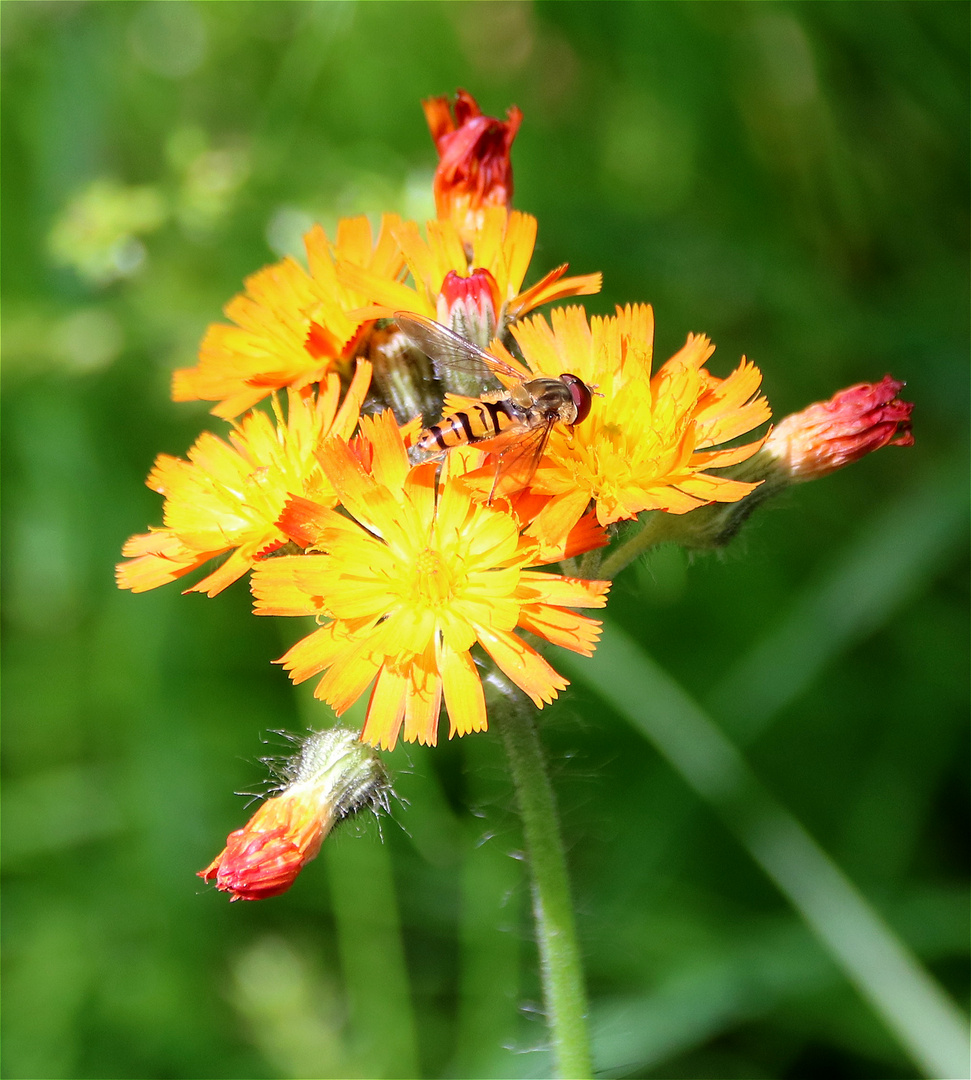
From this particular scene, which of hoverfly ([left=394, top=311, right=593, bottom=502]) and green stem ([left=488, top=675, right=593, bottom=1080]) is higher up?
hoverfly ([left=394, top=311, right=593, bottom=502])

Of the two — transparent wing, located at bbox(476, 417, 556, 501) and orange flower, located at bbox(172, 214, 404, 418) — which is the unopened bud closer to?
orange flower, located at bbox(172, 214, 404, 418)

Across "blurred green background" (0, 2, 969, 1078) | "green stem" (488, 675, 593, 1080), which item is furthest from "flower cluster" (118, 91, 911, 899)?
"blurred green background" (0, 2, 969, 1078)

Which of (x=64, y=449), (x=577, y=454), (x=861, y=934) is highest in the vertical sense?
(x=64, y=449)

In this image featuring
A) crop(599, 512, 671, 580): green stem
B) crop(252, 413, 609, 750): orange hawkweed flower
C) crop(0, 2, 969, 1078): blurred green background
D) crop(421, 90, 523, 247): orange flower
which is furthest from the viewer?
crop(0, 2, 969, 1078): blurred green background

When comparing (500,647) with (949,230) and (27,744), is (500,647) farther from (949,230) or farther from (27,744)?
(949,230)

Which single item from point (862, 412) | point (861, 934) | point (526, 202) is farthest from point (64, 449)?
point (861, 934)

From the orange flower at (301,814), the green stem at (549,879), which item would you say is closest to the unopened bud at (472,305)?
the green stem at (549,879)

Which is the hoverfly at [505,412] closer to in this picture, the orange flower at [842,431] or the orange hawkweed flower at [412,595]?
the orange hawkweed flower at [412,595]
